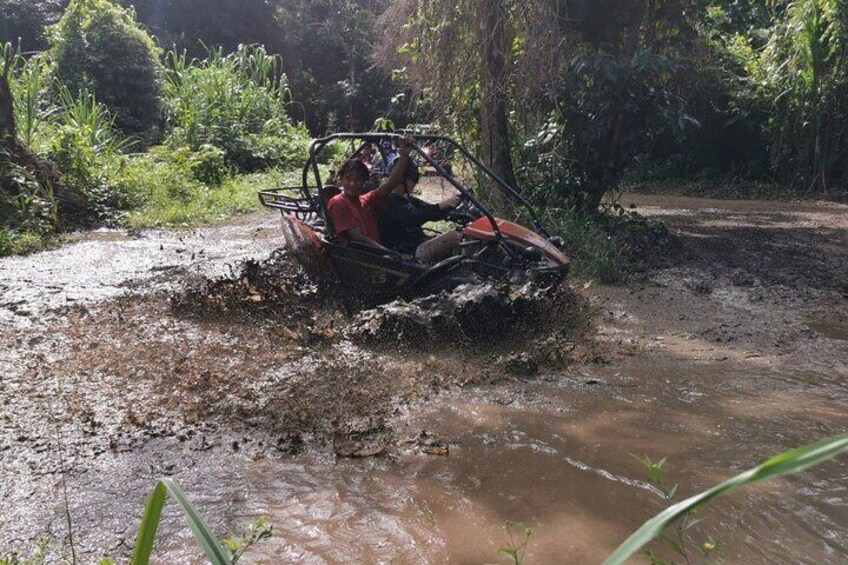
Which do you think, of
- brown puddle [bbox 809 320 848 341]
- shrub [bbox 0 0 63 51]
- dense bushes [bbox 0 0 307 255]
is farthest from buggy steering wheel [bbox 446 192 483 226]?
shrub [bbox 0 0 63 51]

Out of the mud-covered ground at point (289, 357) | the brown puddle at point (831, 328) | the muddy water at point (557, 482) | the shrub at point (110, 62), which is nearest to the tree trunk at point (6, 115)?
the mud-covered ground at point (289, 357)

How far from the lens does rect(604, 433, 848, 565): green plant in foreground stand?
867mm

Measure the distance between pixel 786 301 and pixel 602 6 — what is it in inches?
167

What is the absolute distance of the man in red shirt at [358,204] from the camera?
6.34 m

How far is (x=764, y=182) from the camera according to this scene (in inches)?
631

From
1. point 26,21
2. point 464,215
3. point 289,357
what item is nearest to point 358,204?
point 464,215

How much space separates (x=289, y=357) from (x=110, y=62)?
A: 12.6 m

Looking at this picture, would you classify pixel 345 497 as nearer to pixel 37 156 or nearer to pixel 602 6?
pixel 602 6

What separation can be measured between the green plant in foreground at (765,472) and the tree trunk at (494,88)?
8777mm

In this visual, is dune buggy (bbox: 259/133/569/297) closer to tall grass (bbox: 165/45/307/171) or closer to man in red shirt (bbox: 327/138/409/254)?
man in red shirt (bbox: 327/138/409/254)

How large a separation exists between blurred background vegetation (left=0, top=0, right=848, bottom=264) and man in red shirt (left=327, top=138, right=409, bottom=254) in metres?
2.89

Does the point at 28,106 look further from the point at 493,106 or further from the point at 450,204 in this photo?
the point at 450,204

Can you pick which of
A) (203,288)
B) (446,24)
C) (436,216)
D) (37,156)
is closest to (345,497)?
(436,216)

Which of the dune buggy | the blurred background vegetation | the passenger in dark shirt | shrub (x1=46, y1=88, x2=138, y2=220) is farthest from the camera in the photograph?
shrub (x1=46, y1=88, x2=138, y2=220)
